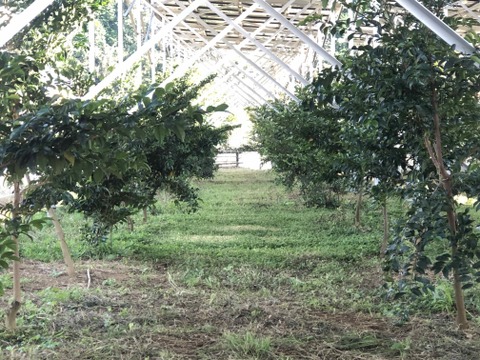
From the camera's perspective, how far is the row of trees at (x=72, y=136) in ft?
7.11

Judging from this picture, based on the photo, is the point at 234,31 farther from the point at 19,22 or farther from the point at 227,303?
the point at 19,22

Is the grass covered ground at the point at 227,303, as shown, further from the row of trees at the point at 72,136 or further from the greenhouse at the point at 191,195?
the row of trees at the point at 72,136

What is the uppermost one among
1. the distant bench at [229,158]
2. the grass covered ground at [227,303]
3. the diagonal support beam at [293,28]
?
the diagonal support beam at [293,28]

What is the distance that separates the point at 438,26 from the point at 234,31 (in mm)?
15154

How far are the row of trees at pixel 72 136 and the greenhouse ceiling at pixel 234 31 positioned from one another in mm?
356

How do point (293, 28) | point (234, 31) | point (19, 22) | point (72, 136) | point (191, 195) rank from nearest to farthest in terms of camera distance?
point (72, 136) → point (19, 22) → point (293, 28) → point (191, 195) → point (234, 31)

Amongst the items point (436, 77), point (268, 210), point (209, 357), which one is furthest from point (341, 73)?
point (268, 210)

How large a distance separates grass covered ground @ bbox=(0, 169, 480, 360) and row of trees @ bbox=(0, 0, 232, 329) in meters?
0.56

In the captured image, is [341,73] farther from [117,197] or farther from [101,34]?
[101,34]

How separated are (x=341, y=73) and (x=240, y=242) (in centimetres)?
549

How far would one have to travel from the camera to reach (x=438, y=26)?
3.73 m

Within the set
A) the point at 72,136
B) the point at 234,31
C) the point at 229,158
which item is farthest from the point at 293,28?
the point at 229,158

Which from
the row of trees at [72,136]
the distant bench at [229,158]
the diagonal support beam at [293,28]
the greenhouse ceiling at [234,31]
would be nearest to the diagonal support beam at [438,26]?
the greenhouse ceiling at [234,31]

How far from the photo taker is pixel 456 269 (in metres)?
3.60
